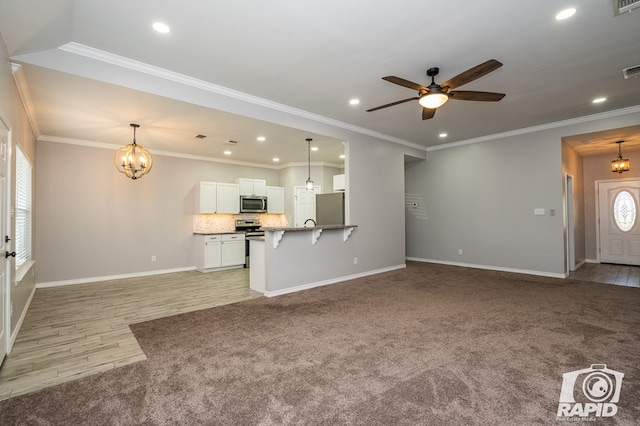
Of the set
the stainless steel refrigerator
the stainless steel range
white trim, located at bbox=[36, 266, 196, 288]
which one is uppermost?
the stainless steel refrigerator

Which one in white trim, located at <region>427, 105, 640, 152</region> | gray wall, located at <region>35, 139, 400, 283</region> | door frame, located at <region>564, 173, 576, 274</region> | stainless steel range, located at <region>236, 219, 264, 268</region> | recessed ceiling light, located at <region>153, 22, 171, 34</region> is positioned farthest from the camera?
stainless steel range, located at <region>236, 219, 264, 268</region>

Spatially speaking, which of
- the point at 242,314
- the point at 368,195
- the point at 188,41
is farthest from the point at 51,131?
the point at 368,195

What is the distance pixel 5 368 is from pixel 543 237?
304 inches

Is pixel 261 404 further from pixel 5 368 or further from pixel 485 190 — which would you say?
pixel 485 190

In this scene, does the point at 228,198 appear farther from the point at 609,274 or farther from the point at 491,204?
the point at 609,274

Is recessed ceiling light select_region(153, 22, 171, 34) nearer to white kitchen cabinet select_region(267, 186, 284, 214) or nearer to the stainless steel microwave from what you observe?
the stainless steel microwave

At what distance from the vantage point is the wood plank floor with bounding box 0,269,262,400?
2.44 m

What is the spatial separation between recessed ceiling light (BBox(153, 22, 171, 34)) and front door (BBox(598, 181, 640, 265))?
9388 mm

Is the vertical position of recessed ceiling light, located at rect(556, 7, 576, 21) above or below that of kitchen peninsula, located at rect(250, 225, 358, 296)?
above

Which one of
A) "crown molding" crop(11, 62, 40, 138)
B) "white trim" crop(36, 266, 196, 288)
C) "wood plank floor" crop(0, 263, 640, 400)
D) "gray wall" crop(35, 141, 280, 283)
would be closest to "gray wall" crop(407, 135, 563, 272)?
"wood plank floor" crop(0, 263, 640, 400)

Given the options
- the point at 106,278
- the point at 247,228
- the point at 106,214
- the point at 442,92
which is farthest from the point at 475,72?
the point at 106,278

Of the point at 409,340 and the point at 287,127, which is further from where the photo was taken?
the point at 287,127

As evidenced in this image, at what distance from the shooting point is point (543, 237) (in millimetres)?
5805

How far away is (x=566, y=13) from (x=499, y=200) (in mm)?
4414
